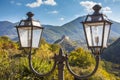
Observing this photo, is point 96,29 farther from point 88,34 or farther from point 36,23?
point 36,23

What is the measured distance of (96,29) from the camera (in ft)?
17.6

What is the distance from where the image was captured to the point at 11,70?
75.1ft

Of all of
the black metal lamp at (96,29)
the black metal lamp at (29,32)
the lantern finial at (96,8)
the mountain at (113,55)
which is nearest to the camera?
the black metal lamp at (96,29)

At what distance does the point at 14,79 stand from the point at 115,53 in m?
156

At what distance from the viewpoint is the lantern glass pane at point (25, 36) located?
19.8 ft

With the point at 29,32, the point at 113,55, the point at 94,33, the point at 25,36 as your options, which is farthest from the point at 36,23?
the point at 113,55

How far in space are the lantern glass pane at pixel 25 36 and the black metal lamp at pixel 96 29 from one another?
47.4 inches

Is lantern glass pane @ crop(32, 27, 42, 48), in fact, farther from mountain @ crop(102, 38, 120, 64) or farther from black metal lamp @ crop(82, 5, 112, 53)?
mountain @ crop(102, 38, 120, 64)

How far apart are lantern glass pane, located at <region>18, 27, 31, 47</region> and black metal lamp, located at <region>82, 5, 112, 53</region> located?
120 cm

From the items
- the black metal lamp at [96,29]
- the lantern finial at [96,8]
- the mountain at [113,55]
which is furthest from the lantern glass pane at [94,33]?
the mountain at [113,55]

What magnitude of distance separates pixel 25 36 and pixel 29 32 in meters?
0.11

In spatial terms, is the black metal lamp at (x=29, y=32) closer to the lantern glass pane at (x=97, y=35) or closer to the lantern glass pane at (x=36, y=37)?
the lantern glass pane at (x=36, y=37)

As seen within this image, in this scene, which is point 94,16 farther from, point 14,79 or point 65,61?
point 14,79

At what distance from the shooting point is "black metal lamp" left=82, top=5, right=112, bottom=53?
210 inches
